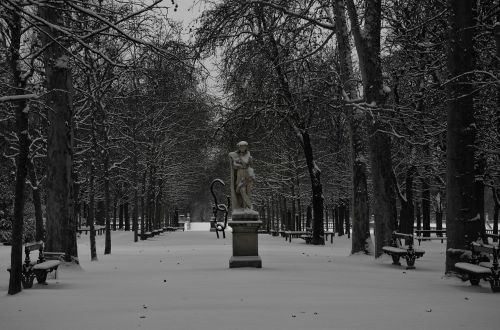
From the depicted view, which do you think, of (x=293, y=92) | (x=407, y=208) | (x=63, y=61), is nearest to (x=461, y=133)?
(x=63, y=61)

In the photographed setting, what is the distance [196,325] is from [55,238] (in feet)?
25.5

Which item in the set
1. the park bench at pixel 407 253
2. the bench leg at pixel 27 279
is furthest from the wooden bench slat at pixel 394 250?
the bench leg at pixel 27 279

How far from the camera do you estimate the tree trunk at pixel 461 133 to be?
37.0ft

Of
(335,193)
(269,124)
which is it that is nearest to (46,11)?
(269,124)

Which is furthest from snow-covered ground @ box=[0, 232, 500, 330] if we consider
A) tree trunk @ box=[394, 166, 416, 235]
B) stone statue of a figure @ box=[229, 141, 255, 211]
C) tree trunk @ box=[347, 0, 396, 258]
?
tree trunk @ box=[394, 166, 416, 235]

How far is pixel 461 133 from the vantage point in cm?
1126

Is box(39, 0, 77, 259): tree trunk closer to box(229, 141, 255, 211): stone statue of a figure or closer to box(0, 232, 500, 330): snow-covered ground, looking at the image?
box(0, 232, 500, 330): snow-covered ground

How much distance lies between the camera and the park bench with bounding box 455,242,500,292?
9.98m

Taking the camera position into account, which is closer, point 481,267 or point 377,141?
point 481,267

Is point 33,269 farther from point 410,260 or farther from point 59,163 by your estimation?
A: point 410,260

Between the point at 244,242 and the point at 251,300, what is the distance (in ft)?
17.2

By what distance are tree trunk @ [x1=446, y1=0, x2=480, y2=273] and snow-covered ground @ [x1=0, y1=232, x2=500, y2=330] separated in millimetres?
1097

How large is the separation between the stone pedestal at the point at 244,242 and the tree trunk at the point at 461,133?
456 cm

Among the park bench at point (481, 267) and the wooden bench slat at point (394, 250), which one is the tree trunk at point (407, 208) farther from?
the park bench at point (481, 267)
